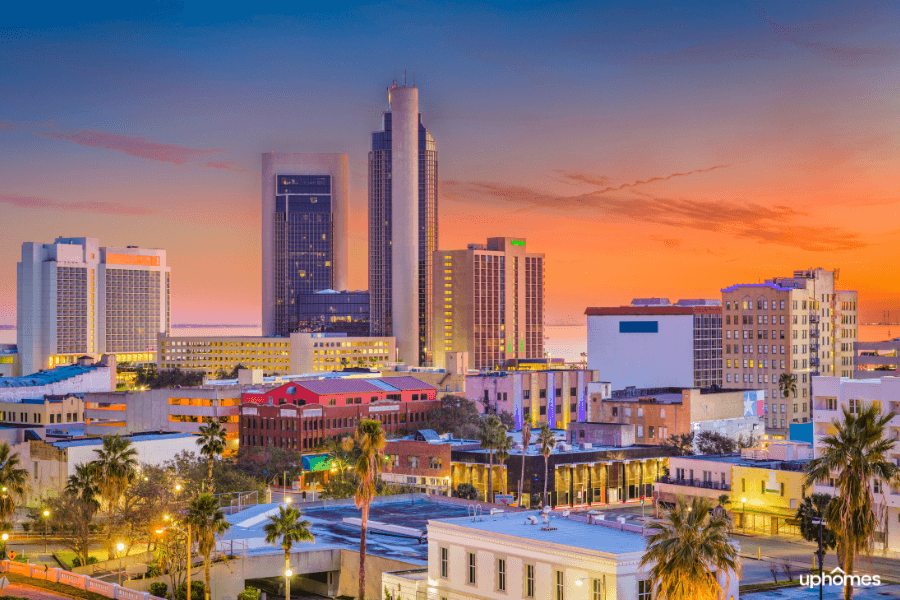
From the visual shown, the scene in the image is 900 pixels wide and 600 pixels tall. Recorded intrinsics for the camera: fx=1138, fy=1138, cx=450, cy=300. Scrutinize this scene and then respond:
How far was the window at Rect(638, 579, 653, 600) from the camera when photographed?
188 feet

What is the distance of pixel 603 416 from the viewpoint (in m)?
190

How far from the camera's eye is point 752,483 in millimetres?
117500

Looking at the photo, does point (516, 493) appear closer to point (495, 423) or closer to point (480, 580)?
point (495, 423)

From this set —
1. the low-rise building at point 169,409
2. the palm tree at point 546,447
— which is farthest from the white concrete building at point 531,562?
the low-rise building at point 169,409

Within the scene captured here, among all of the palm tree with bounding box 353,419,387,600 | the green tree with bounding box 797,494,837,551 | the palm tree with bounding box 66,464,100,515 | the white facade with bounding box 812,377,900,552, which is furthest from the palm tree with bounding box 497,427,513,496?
the palm tree with bounding box 353,419,387,600

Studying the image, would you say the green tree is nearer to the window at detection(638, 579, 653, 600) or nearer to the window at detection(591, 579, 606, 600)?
the window at detection(638, 579, 653, 600)

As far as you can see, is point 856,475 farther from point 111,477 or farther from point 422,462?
point 422,462

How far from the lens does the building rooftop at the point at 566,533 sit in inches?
2359

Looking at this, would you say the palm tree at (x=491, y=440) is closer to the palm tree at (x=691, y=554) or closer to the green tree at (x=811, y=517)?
the green tree at (x=811, y=517)

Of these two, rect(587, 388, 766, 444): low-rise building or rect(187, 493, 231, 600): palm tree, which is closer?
rect(187, 493, 231, 600): palm tree

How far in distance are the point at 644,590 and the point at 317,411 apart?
395 ft

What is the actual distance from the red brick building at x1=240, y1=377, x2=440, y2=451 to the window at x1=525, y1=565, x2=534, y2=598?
110 m

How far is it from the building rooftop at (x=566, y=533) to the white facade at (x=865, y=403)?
4376 centimetres

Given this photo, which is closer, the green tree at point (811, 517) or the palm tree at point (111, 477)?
the green tree at point (811, 517)
